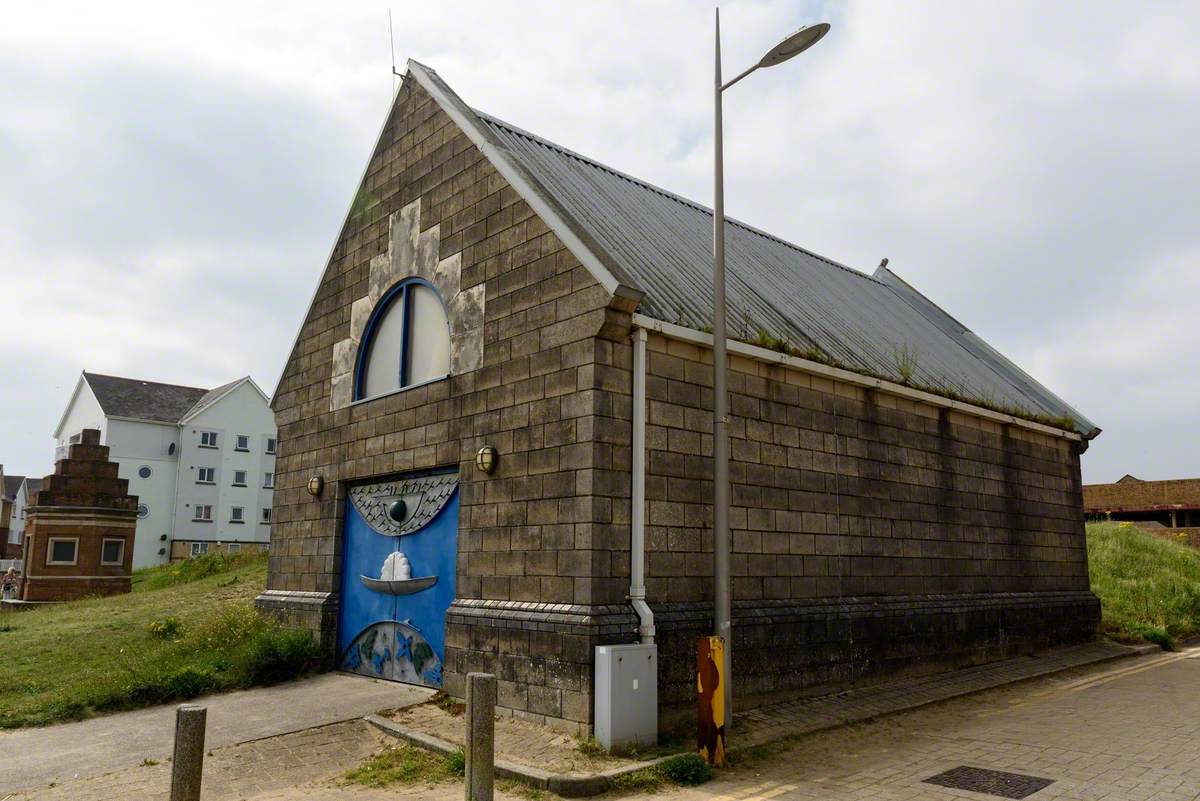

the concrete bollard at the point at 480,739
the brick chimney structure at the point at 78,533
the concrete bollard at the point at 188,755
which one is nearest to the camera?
the concrete bollard at the point at 188,755

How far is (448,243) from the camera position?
475 inches

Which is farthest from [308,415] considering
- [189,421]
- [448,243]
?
[189,421]

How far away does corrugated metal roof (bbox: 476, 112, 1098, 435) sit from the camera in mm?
11414

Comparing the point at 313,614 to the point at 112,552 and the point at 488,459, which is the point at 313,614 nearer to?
the point at 488,459

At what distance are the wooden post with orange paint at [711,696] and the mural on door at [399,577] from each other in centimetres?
396

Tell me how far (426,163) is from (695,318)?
5064 mm

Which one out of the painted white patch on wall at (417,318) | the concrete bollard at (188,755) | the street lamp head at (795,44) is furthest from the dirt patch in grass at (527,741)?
the street lamp head at (795,44)

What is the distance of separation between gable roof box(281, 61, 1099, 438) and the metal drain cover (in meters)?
5.22

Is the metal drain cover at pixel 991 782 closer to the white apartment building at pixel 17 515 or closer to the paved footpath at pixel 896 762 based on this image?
the paved footpath at pixel 896 762

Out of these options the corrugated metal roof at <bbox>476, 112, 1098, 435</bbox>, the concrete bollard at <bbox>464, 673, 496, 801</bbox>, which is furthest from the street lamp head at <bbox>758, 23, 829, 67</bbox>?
the concrete bollard at <bbox>464, 673, 496, 801</bbox>

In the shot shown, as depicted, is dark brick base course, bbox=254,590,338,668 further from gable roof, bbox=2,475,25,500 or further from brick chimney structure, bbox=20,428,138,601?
A: gable roof, bbox=2,475,25,500

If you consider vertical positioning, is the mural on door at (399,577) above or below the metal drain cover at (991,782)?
above

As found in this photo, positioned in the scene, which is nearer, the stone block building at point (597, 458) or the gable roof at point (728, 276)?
the stone block building at point (597, 458)

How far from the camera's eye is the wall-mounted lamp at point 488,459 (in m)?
10.4
